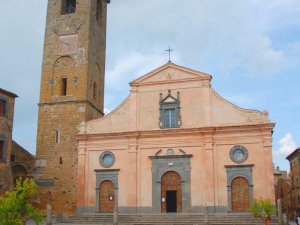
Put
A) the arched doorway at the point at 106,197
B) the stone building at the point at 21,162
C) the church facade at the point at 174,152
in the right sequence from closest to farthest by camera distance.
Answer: the church facade at the point at 174,152 < the arched doorway at the point at 106,197 < the stone building at the point at 21,162

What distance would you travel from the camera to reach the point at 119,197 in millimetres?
30719

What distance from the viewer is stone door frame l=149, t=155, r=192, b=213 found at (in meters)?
29.4

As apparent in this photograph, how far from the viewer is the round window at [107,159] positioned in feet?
104

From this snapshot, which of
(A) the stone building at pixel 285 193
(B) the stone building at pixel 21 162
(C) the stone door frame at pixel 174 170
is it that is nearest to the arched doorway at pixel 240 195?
(C) the stone door frame at pixel 174 170

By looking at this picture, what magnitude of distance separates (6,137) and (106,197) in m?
8.67

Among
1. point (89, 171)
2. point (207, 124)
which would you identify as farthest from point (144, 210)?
point (207, 124)

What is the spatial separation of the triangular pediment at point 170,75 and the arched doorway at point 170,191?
22.9ft

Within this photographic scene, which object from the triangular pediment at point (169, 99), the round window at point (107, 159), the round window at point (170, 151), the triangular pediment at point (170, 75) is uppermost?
the triangular pediment at point (170, 75)

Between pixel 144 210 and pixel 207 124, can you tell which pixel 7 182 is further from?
pixel 207 124

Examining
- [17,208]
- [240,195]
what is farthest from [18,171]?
[17,208]

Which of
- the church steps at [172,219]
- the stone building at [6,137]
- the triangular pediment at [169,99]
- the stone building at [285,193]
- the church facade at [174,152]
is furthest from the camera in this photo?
the stone building at [285,193]

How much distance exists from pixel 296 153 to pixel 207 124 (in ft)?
45.1

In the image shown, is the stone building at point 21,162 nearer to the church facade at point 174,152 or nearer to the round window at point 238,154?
the church facade at point 174,152

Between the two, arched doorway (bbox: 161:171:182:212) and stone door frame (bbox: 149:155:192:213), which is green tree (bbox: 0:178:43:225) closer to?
stone door frame (bbox: 149:155:192:213)
